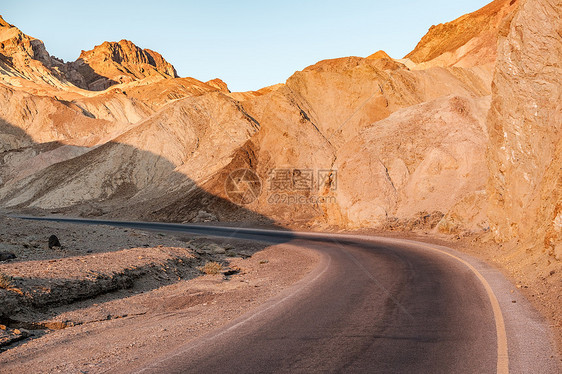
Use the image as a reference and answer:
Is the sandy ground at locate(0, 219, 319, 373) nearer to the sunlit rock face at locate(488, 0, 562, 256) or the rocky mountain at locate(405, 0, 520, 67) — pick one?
the sunlit rock face at locate(488, 0, 562, 256)

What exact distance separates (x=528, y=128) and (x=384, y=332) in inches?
514

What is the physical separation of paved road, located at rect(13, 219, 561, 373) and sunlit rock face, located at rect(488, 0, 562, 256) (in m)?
3.90

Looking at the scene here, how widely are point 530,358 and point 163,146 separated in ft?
204

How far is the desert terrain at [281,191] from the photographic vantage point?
973cm

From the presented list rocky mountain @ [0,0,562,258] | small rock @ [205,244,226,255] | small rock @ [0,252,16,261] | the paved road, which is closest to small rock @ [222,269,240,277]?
the paved road

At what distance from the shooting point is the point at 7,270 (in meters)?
11.4

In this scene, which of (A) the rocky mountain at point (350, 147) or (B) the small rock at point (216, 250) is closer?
(A) the rocky mountain at point (350, 147)

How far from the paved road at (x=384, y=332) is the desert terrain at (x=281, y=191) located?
2.08ft

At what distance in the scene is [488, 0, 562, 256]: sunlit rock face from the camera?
14.2 m

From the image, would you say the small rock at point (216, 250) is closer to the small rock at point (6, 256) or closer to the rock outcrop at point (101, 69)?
the small rock at point (6, 256)

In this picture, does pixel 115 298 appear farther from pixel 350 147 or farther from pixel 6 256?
pixel 350 147

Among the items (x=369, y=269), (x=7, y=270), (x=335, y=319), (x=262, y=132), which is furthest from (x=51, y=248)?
(x=262, y=132)

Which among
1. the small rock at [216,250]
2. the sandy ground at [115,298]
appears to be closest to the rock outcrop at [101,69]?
the small rock at [216,250]

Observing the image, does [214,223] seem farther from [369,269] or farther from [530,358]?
[530,358]
